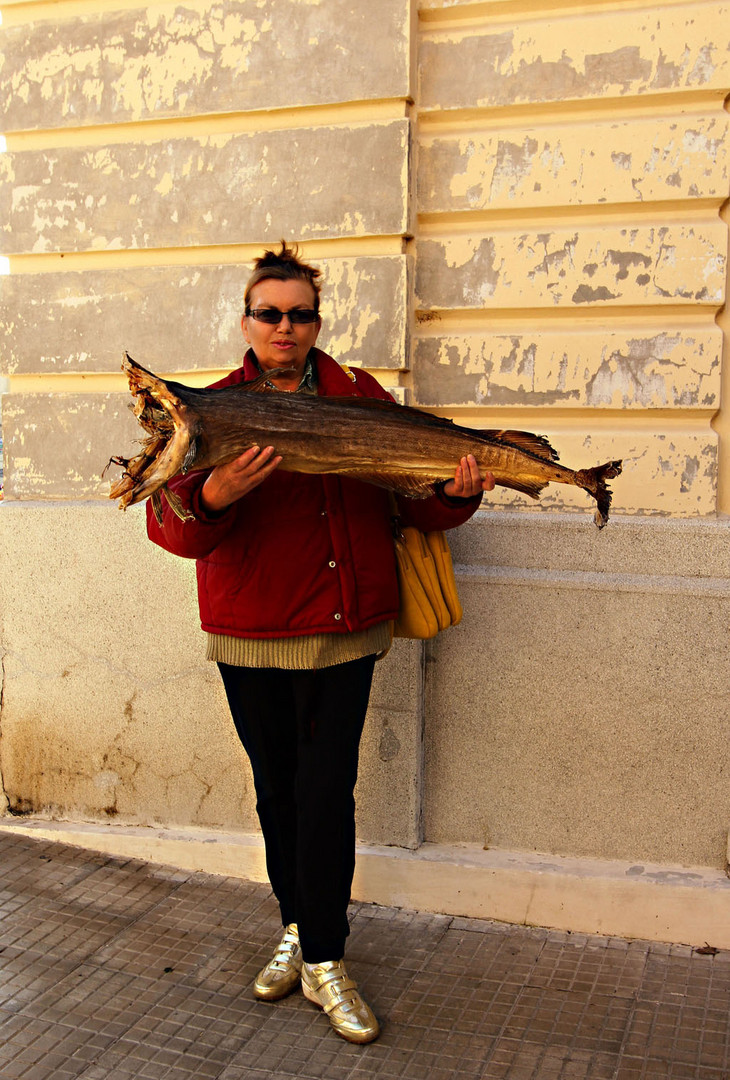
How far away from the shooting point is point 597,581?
3840mm

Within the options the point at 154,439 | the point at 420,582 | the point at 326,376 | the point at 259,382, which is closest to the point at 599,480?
the point at 420,582

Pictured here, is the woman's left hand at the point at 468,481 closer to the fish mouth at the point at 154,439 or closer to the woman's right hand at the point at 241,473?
the woman's right hand at the point at 241,473

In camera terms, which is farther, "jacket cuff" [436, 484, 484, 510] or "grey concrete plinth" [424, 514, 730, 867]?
"grey concrete plinth" [424, 514, 730, 867]

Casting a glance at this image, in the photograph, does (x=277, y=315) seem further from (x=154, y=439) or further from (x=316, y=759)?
(x=316, y=759)

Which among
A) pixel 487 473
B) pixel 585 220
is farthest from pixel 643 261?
pixel 487 473

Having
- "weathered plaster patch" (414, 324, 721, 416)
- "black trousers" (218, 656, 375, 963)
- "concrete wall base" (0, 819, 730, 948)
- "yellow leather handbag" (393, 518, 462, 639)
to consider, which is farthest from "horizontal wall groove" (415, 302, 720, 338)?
"concrete wall base" (0, 819, 730, 948)

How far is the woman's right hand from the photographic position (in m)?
2.77

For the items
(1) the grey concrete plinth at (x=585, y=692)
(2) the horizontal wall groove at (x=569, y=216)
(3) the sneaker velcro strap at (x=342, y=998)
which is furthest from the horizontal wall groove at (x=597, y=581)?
(3) the sneaker velcro strap at (x=342, y=998)

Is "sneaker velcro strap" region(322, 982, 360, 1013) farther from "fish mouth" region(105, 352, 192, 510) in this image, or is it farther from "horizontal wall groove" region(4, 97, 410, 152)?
"horizontal wall groove" region(4, 97, 410, 152)

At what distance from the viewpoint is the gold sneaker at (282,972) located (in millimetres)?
3400

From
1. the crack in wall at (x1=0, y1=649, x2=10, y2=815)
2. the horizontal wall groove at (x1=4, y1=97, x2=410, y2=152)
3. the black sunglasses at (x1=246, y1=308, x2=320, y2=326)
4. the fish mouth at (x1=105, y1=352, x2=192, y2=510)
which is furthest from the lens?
the crack in wall at (x1=0, y1=649, x2=10, y2=815)

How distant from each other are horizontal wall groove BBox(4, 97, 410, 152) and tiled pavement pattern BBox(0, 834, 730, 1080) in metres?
2.97

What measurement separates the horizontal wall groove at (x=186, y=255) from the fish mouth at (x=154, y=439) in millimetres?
1533

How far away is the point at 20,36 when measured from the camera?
4395 millimetres
